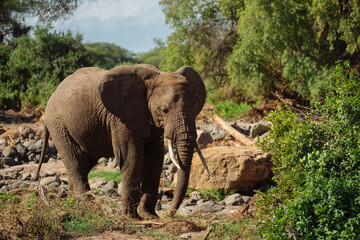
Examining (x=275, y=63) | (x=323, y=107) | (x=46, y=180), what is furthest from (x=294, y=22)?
(x=323, y=107)

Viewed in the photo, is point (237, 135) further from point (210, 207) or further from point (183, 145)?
point (183, 145)

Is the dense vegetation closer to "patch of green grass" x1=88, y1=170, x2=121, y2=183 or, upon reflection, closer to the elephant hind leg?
the elephant hind leg

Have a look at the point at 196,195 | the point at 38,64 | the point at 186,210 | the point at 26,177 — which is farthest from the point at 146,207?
the point at 38,64

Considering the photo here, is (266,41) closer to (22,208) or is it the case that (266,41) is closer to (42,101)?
(42,101)

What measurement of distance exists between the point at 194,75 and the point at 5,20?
25248 mm

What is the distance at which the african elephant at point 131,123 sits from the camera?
6.78 m

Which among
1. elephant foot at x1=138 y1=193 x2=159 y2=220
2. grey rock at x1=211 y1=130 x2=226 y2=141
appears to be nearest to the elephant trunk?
elephant foot at x1=138 y1=193 x2=159 y2=220

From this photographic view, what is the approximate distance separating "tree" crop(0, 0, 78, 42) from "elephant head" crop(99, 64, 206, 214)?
24299 millimetres

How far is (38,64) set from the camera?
87.0 feet

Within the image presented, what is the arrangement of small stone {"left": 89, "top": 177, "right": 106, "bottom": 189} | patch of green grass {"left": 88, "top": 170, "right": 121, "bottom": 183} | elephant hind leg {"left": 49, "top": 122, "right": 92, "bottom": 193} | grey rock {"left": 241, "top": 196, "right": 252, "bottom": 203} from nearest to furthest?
elephant hind leg {"left": 49, "top": 122, "right": 92, "bottom": 193} < grey rock {"left": 241, "top": 196, "right": 252, "bottom": 203} < small stone {"left": 89, "top": 177, "right": 106, "bottom": 189} < patch of green grass {"left": 88, "top": 170, "right": 121, "bottom": 183}

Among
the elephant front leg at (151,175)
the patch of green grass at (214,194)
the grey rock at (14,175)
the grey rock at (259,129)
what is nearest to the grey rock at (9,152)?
the grey rock at (14,175)

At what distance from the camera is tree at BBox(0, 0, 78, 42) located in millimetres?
29891

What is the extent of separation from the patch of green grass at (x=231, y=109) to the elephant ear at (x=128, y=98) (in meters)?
14.8

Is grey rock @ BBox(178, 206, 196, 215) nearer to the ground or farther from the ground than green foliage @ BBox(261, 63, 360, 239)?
nearer to the ground
